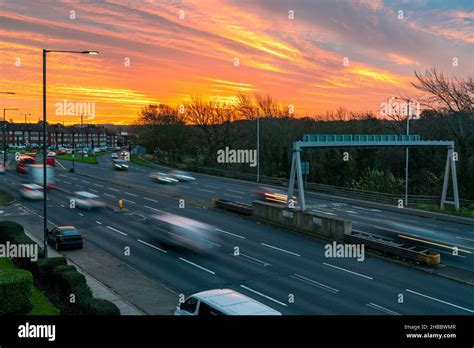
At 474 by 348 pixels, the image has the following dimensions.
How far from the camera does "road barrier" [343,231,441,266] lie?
20.1m

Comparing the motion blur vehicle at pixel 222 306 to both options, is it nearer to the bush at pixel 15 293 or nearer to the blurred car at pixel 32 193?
the bush at pixel 15 293

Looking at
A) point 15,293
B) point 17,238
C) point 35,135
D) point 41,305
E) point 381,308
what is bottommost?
point 381,308

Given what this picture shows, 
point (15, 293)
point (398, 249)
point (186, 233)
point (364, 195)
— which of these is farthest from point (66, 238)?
point (364, 195)

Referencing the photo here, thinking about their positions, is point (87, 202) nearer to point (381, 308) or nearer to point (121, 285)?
point (121, 285)

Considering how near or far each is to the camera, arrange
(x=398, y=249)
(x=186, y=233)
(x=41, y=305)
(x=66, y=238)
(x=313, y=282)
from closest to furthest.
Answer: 1. (x=41, y=305)
2. (x=313, y=282)
3. (x=398, y=249)
4. (x=66, y=238)
5. (x=186, y=233)

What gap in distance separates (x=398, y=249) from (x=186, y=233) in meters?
12.1

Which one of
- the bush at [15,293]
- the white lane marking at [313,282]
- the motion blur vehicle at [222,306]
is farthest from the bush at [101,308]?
the white lane marking at [313,282]

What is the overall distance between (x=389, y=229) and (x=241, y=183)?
92.2ft

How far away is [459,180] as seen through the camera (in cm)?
4191

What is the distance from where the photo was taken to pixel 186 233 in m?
26.6

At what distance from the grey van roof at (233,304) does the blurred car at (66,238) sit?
13.9 meters

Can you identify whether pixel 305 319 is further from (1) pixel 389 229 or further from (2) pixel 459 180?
(2) pixel 459 180

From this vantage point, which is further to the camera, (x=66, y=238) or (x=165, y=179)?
(x=165, y=179)

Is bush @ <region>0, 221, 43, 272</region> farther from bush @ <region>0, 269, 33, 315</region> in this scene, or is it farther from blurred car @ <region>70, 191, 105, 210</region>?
blurred car @ <region>70, 191, 105, 210</region>
